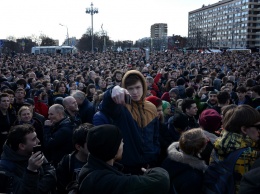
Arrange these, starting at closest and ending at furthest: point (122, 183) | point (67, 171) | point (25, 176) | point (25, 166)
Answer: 1. point (122, 183)
2. point (25, 176)
3. point (25, 166)
4. point (67, 171)

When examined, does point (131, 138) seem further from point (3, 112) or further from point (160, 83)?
point (160, 83)

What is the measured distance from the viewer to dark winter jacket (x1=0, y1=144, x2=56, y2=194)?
2.79 meters

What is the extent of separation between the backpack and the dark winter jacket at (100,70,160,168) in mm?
611

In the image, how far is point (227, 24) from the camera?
132 meters

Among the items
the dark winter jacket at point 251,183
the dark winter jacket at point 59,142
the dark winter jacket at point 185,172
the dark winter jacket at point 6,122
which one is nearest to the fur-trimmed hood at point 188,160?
the dark winter jacket at point 185,172

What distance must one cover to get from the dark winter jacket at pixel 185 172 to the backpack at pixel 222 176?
69mm

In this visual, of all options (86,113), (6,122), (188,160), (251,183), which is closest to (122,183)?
(251,183)

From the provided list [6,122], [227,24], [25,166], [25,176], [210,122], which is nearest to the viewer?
[25,176]

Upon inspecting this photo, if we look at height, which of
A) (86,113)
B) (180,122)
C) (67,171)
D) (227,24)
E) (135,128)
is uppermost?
(227,24)

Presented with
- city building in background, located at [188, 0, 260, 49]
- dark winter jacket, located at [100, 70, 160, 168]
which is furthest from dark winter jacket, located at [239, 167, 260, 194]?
city building in background, located at [188, 0, 260, 49]

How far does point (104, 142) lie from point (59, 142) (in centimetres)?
250

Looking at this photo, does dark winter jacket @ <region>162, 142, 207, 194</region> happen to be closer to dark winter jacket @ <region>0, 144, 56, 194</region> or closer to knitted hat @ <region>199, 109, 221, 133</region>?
knitted hat @ <region>199, 109, 221, 133</region>

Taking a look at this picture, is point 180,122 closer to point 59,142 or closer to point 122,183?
point 59,142

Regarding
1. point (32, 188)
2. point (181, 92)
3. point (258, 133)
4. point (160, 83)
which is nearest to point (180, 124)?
point (258, 133)
